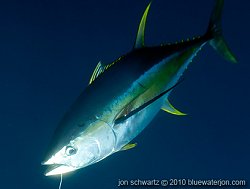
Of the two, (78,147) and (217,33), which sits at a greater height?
(217,33)

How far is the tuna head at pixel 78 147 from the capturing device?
1115 millimetres

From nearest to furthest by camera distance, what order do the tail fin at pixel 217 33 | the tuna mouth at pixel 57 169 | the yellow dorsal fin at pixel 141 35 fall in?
the tuna mouth at pixel 57 169 → the yellow dorsal fin at pixel 141 35 → the tail fin at pixel 217 33

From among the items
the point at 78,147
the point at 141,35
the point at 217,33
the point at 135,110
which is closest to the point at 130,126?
the point at 135,110

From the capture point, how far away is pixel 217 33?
1.80 meters

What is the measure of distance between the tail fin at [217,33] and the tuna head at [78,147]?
89cm

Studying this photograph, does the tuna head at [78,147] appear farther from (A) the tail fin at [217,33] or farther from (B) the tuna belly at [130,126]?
(A) the tail fin at [217,33]

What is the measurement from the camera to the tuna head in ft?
3.66

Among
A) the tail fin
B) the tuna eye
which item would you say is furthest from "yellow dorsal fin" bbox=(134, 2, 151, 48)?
the tuna eye

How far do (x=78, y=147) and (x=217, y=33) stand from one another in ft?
3.55

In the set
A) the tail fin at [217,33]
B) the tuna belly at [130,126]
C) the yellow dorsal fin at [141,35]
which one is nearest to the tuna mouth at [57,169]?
the tuna belly at [130,126]

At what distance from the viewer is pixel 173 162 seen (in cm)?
723

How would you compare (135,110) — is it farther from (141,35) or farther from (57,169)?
(141,35)

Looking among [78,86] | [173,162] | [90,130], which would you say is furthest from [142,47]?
[78,86]

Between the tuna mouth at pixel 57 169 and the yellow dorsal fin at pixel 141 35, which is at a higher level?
the yellow dorsal fin at pixel 141 35
